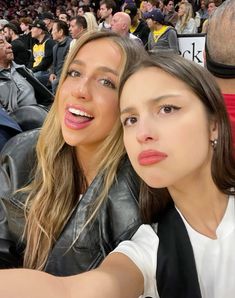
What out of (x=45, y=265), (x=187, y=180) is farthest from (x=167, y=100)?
(x=45, y=265)

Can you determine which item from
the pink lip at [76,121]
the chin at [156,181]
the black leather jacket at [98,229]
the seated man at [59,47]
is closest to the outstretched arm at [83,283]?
the chin at [156,181]

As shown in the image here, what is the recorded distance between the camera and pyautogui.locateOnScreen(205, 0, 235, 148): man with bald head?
1435mm

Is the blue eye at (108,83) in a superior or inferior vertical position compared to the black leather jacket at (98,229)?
superior

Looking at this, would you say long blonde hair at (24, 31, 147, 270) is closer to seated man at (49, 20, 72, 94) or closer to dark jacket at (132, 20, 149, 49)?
seated man at (49, 20, 72, 94)

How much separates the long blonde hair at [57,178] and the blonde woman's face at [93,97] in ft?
0.10

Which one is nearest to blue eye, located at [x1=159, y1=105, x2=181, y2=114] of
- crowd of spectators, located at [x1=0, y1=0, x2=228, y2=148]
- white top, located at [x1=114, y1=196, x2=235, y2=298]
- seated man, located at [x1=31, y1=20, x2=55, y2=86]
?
white top, located at [x1=114, y1=196, x2=235, y2=298]

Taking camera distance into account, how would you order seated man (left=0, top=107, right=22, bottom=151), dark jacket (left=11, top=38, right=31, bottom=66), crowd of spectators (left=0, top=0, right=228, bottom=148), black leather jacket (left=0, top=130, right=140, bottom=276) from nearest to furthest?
1. black leather jacket (left=0, top=130, right=140, bottom=276)
2. seated man (left=0, top=107, right=22, bottom=151)
3. crowd of spectators (left=0, top=0, right=228, bottom=148)
4. dark jacket (left=11, top=38, right=31, bottom=66)

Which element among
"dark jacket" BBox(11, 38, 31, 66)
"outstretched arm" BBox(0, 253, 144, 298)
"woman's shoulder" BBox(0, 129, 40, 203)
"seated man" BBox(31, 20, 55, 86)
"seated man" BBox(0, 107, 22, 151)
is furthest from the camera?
"dark jacket" BBox(11, 38, 31, 66)

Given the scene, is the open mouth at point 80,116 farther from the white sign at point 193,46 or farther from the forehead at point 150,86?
the white sign at point 193,46

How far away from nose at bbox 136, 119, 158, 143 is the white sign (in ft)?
12.7

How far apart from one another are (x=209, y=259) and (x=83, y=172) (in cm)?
68

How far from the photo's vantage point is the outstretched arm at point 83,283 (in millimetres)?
740

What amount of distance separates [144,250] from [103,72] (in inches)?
24.7

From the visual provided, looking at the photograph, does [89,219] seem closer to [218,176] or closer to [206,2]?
[218,176]
